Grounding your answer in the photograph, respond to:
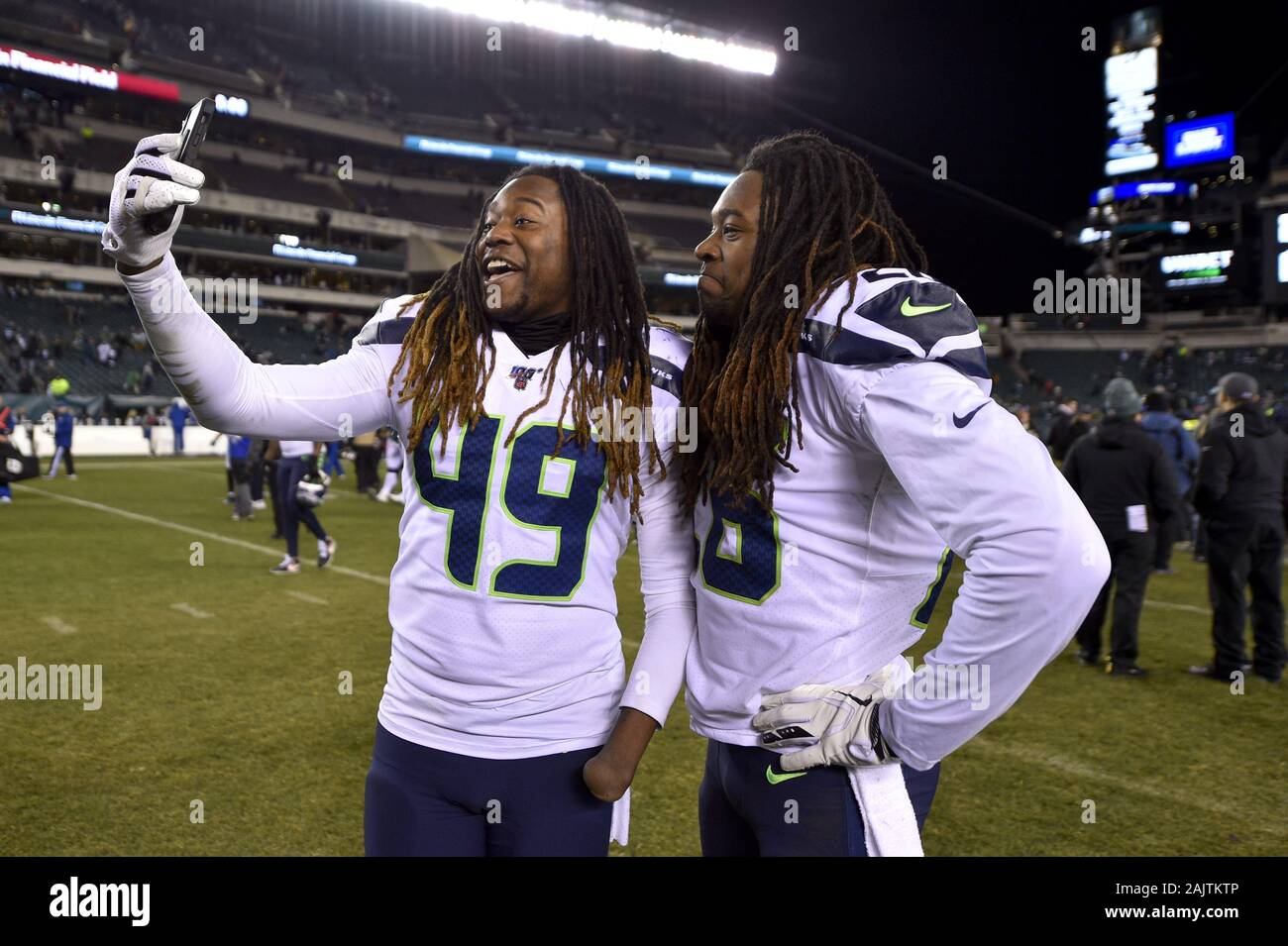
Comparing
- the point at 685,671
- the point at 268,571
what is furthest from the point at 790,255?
the point at 268,571

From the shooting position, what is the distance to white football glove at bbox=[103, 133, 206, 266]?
136cm

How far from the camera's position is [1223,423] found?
6.14 metres

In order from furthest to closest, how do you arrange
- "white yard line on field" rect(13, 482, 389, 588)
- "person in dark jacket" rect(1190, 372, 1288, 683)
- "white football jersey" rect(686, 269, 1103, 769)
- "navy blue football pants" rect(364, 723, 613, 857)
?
"white yard line on field" rect(13, 482, 389, 588)
"person in dark jacket" rect(1190, 372, 1288, 683)
"navy blue football pants" rect(364, 723, 613, 857)
"white football jersey" rect(686, 269, 1103, 769)

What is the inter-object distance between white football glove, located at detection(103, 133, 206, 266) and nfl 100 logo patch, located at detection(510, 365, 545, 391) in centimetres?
60

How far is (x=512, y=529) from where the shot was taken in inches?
66.4

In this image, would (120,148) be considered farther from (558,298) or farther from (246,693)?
(558,298)

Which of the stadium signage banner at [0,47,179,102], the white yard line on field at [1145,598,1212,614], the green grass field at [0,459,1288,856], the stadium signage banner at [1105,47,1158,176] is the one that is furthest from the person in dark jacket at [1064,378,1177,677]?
the stadium signage banner at [0,47,179,102]

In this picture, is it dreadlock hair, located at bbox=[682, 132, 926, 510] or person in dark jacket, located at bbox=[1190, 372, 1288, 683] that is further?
person in dark jacket, located at bbox=[1190, 372, 1288, 683]

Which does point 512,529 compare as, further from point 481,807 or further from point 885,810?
point 885,810

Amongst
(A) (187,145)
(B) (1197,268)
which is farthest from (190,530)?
(B) (1197,268)

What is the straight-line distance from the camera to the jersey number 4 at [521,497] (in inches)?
66.4

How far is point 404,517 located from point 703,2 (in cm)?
4376

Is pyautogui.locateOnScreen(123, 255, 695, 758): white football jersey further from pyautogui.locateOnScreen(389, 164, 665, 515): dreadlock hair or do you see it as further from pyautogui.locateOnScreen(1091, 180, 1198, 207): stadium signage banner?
pyautogui.locateOnScreen(1091, 180, 1198, 207): stadium signage banner

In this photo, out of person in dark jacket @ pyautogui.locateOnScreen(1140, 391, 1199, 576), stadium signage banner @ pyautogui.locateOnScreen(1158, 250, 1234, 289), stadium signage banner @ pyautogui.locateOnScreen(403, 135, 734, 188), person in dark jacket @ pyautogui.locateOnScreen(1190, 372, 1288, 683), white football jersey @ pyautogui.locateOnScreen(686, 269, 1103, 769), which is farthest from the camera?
stadium signage banner @ pyautogui.locateOnScreen(403, 135, 734, 188)
